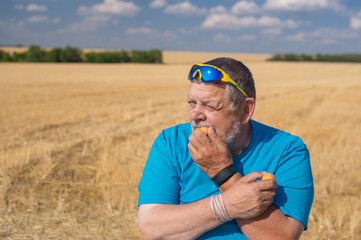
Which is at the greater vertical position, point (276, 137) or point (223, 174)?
point (276, 137)

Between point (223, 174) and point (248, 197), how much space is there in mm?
175

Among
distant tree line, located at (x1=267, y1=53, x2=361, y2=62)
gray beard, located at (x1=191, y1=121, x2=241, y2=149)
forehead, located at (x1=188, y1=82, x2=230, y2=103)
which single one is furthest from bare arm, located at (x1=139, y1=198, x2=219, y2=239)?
distant tree line, located at (x1=267, y1=53, x2=361, y2=62)

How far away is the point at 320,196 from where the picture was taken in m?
4.86

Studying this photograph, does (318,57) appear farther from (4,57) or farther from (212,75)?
(212,75)

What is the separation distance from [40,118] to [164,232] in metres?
8.36

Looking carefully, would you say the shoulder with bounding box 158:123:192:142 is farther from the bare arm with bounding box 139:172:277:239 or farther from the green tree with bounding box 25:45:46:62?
the green tree with bounding box 25:45:46:62

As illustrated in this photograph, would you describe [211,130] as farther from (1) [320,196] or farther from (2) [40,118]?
(2) [40,118]

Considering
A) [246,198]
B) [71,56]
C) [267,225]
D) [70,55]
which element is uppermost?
[70,55]

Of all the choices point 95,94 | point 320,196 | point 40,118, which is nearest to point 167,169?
point 320,196

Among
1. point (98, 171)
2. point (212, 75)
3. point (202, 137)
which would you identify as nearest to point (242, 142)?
point (202, 137)

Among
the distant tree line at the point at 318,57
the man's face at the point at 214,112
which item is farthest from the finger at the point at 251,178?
the distant tree line at the point at 318,57

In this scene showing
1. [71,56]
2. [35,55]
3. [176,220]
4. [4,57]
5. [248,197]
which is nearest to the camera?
[248,197]

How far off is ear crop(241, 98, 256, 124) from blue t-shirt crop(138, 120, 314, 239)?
5.1 inches

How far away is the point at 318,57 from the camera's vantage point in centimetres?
7600
